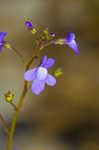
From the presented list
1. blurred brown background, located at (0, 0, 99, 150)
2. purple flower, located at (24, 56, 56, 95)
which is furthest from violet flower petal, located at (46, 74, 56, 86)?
blurred brown background, located at (0, 0, 99, 150)

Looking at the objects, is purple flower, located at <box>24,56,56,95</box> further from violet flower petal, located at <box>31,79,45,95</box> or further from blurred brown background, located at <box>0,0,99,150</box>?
blurred brown background, located at <box>0,0,99,150</box>

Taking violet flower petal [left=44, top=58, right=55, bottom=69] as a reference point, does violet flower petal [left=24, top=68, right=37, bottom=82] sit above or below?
below

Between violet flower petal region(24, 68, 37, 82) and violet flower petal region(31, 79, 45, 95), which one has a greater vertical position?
violet flower petal region(24, 68, 37, 82)

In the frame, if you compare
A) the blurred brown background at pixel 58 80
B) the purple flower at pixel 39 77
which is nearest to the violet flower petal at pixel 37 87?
the purple flower at pixel 39 77

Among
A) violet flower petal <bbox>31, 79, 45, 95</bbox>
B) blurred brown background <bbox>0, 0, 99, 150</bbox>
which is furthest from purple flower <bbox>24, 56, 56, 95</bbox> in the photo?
blurred brown background <bbox>0, 0, 99, 150</bbox>

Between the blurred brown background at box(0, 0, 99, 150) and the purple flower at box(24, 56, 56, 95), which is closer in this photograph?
the purple flower at box(24, 56, 56, 95)

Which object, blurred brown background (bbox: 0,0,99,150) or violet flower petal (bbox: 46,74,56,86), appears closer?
violet flower petal (bbox: 46,74,56,86)

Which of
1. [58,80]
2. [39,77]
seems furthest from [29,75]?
[58,80]

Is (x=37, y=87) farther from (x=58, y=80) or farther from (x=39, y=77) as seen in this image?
(x=58, y=80)

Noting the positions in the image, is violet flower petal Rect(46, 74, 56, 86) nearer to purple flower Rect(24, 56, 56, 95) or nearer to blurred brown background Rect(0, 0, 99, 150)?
purple flower Rect(24, 56, 56, 95)
